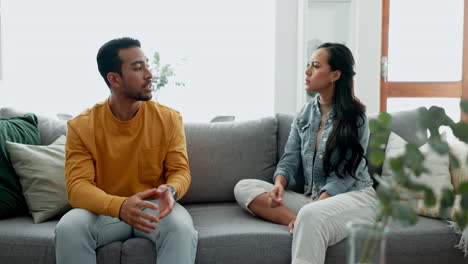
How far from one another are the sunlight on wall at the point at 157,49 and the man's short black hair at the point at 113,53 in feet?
6.30

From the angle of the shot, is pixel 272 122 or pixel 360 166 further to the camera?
pixel 272 122

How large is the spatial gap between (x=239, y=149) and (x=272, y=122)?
226mm

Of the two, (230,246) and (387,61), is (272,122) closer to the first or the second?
(230,246)

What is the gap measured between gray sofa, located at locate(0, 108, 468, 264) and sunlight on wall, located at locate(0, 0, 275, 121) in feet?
5.32

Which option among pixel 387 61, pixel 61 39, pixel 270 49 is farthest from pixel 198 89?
pixel 387 61

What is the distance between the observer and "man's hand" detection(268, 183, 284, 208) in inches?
78.9

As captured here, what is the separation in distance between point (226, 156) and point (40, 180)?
0.85 m

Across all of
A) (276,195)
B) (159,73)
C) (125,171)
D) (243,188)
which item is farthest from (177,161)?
(159,73)

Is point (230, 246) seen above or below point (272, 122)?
below

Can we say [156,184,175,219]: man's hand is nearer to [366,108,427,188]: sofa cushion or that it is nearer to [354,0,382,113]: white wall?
[366,108,427,188]: sofa cushion

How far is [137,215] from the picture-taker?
5.55 ft

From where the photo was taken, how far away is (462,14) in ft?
13.9

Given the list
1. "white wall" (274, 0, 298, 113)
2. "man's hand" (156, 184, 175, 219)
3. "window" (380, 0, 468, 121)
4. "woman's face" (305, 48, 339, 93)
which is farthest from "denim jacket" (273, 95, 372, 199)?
"window" (380, 0, 468, 121)

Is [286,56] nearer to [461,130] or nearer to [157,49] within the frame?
A: [157,49]
